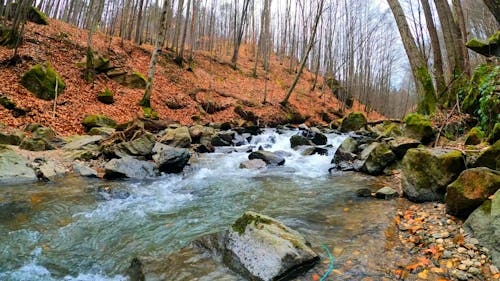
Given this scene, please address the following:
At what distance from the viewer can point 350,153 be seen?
884cm

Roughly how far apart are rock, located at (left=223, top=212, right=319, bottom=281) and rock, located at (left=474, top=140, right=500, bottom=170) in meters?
2.82

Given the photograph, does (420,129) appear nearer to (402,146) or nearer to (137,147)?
(402,146)

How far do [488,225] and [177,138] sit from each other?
833 cm

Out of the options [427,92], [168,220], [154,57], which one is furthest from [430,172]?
[154,57]

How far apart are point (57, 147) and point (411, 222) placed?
27.8 ft

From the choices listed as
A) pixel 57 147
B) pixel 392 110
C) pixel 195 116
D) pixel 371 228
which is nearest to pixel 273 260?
pixel 371 228

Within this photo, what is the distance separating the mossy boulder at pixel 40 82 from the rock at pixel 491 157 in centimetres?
1208

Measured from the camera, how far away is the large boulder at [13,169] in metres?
5.83

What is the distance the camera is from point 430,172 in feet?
14.9

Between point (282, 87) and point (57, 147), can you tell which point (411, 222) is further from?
point (282, 87)

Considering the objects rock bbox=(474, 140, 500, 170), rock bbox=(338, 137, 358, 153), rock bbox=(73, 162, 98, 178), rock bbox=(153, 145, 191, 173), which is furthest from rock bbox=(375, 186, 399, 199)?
rock bbox=(73, 162, 98, 178)

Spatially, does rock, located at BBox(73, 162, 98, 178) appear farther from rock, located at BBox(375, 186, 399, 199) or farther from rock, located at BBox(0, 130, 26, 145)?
rock, located at BBox(375, 186, 399, 199)

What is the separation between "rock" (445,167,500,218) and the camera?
319 cm

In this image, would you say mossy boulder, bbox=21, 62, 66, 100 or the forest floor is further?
mossy boulder, bbox=21, 62, 66, 100
